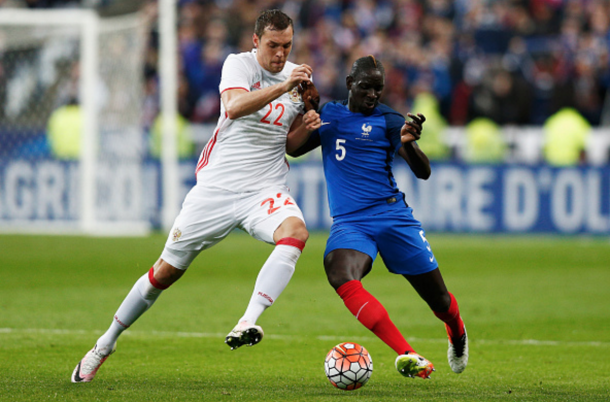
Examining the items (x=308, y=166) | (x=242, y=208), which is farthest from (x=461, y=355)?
(x=308, y=166)

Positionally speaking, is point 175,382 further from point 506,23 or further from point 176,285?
point 506,23

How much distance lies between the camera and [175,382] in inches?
229

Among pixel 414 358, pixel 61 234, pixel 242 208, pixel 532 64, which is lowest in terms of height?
pixel 61 234

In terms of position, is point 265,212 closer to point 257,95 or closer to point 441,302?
point 257,95

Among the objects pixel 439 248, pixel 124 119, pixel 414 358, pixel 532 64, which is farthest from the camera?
pixel 532 64

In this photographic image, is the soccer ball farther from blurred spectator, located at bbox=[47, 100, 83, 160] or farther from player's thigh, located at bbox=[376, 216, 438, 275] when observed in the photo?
blurred spectator, located at bbox=[47, 100, 83, 160]

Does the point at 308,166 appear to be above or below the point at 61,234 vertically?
above

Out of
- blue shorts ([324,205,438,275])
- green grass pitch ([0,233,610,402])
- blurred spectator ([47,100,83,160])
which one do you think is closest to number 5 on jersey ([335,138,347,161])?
blue shorts ([324,205,438,275])

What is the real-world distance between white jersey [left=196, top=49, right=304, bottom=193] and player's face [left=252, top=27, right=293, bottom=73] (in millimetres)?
88

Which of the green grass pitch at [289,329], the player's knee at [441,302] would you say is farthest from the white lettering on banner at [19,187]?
the player's knee at [441,302]

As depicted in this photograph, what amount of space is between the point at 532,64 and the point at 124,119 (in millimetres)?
8315

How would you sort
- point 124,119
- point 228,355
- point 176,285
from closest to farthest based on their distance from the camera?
point 228,355 < point 176,285 < point 124,119

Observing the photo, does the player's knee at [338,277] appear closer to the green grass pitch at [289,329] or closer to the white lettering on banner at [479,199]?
the green grass pitch at [289,329]

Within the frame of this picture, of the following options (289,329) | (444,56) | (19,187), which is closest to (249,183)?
Answer: (289,329)
